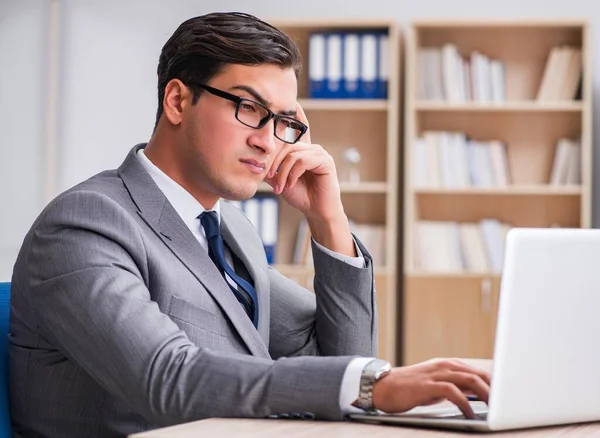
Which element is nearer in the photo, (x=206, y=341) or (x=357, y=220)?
(x=206, y=341)

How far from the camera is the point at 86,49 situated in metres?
5.13

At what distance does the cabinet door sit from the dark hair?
118 inches

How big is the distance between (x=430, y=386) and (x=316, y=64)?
3680mm

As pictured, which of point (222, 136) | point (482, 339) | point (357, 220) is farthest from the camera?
point (357, 220)

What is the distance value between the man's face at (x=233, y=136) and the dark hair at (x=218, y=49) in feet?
0.06

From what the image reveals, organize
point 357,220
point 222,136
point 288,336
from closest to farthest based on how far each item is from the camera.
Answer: point 222,136 → point 288,336 → point 357,220

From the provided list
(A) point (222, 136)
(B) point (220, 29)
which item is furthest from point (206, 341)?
(B) point (220, 29)

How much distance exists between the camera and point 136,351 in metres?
1.15

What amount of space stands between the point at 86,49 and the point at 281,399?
4350 mm

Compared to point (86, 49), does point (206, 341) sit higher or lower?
lower

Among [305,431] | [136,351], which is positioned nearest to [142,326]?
[136,351]

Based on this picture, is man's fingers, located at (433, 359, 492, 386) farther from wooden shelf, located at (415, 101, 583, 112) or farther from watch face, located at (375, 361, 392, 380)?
wooden shelf, located at (415, 101, 583, 112)

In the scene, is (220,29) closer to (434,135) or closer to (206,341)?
(206,341)

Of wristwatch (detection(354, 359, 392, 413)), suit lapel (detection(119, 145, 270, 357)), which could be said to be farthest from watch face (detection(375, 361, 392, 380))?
suit lapel (detection(119, 145, 270, 357))
